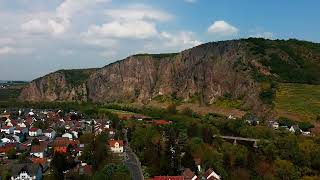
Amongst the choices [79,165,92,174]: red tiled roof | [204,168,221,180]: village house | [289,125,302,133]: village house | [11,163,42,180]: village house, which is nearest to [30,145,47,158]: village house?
[11,163,42,180]: village house

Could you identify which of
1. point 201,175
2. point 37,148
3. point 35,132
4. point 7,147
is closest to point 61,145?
A: point 37,148

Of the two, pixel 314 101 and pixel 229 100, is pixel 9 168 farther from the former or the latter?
pixel 229 100

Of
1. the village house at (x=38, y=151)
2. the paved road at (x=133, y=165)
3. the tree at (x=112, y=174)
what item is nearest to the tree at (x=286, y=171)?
the paved road at (x=133, y=165)

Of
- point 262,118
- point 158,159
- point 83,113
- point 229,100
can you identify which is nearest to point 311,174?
point 158,159

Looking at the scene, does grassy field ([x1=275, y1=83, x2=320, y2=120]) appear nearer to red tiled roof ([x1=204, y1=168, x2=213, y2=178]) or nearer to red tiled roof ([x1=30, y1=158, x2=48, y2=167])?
red tiled roof ([x1=204, y1=168, x2=213, y2=178])

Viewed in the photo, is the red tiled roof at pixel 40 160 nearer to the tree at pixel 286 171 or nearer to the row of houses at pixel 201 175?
the row of houses at pixel 201 175

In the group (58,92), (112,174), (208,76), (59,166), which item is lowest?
(58,92)

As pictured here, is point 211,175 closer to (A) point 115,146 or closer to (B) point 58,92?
(A) point 115,146
